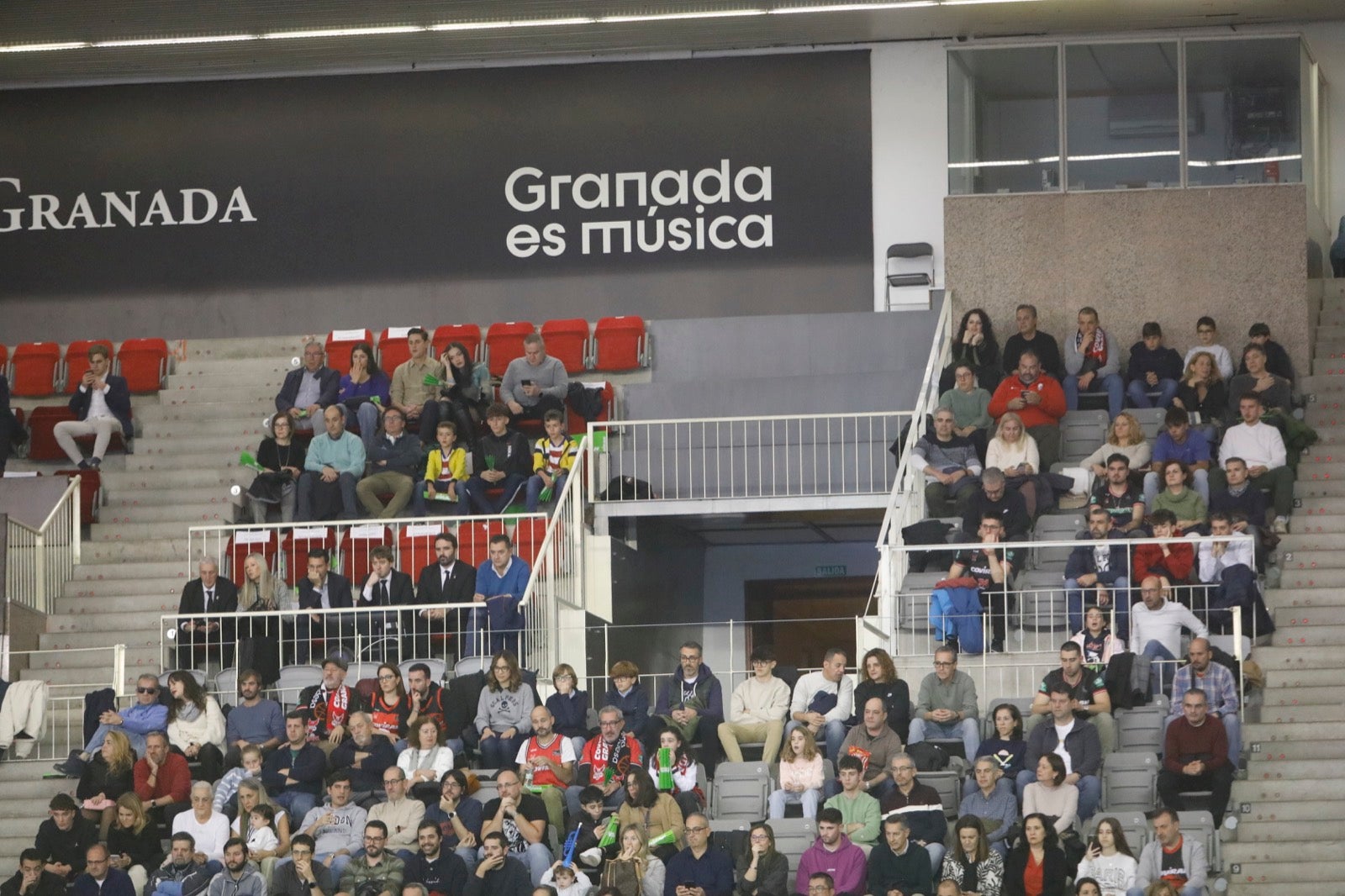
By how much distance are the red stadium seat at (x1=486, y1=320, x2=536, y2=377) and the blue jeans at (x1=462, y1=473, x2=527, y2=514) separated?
2.22m

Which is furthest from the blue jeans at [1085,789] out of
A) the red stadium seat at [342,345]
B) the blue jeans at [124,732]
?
the red stadium seat at [342,345]

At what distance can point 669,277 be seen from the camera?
2052cm

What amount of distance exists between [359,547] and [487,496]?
3.25 ft

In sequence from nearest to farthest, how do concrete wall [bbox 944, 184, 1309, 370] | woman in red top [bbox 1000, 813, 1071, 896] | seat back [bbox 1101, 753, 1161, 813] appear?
woman in red top [bbox 1000, 813, 1071, 896] → seat back [bbox 1101, 753, 1161, 813] → concrete wall [bbox 944, 184, 1309, 370]

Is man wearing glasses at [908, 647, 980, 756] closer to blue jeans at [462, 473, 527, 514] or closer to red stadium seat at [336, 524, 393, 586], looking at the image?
blue jeans at [462, 473, 527, 514]

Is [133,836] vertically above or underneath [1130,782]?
underneath

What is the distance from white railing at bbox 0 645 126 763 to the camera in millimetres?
15430

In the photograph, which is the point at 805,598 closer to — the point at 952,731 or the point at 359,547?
the point at 359,547

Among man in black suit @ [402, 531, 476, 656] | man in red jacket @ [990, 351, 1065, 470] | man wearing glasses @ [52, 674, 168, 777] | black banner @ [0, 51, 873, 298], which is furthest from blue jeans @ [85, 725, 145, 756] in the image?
black banner @ [0, 51, 873, 298]

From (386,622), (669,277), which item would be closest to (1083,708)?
(386,622)

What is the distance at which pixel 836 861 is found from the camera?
12445mm

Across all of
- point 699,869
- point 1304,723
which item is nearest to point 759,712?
point 699,869

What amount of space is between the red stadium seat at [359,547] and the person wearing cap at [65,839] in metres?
3.28

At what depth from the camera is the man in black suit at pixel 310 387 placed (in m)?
18.4
